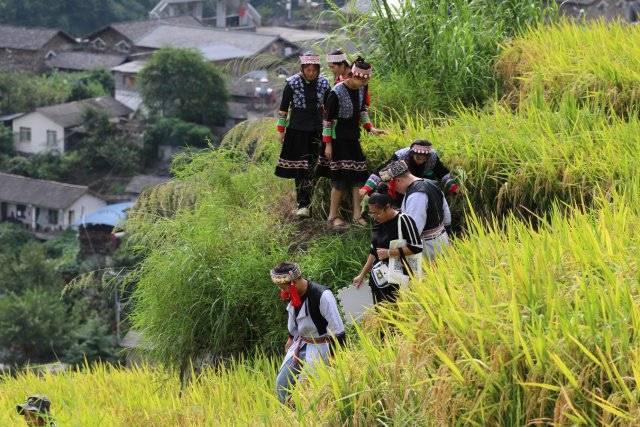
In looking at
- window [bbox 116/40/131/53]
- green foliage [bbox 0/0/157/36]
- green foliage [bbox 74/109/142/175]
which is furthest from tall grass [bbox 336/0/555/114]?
green foliage [bbox 0/0/157/36]

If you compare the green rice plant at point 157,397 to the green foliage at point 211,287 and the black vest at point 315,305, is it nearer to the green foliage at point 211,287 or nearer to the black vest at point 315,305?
the green foliage at point 211,287

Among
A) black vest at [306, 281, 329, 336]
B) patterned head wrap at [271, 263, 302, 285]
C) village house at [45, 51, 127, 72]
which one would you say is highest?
patterned head wrap at [271, 263, 302, 285]

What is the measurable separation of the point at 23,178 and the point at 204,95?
7.28 meters

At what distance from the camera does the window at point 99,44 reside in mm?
59250

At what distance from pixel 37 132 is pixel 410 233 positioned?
140 feet

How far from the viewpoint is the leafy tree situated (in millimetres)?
45250

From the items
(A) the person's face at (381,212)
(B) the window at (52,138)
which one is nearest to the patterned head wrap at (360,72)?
(A) the person's face at (381,212)

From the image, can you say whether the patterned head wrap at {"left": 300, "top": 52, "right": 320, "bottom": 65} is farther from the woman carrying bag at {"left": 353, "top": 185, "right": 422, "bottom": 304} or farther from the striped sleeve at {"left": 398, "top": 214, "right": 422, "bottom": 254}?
the striped sleeve at {"left": 398, "top": 214, "right": 422, "bottom": 254}

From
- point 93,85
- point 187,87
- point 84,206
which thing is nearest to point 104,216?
point 84,206

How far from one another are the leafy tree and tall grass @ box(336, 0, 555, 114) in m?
33.4

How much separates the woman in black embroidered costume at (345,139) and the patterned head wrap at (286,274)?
2118 millimetres

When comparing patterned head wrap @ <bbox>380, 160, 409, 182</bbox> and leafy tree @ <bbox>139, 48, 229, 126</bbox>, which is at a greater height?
patterned head wrap @ <bbox>380, 160, 409, 182</bbox>

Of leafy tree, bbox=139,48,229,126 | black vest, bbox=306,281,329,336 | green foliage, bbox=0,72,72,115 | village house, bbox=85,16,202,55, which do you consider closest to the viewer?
black vest, bbox=306,281,329,336

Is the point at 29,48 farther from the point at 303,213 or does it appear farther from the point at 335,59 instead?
the point at 335,59
